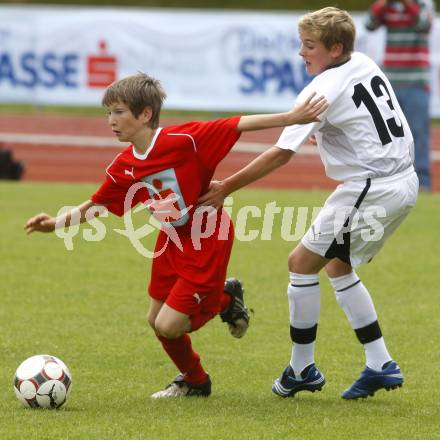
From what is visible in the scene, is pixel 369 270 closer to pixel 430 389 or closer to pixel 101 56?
pixel 430 389

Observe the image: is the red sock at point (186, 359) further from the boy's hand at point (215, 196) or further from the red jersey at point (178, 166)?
the boy's hand at point (215, 196)

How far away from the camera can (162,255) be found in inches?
225

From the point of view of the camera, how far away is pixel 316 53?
5.48 metres

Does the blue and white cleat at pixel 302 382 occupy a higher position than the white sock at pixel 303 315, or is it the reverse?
the white sock at pixel 303 315

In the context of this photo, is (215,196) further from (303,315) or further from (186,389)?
(186,389)

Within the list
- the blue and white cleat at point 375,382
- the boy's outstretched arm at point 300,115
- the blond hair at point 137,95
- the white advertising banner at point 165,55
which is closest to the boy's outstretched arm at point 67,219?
the blond hair at point 137,95

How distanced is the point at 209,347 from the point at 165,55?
12500 millimetres

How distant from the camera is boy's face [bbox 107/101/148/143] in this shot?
5.52m

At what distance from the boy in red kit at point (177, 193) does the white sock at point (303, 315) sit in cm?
37

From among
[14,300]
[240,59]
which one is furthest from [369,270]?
[240,59]

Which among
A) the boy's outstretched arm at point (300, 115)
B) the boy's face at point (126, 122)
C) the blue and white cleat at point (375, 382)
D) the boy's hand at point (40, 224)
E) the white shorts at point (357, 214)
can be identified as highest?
the boy's outstretched arm at point (300, 115)

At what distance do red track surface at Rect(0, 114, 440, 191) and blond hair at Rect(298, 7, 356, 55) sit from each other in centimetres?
1094

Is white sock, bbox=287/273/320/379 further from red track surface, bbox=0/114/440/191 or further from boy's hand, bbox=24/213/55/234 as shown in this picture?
red track surface, bbox=0/114/440/191

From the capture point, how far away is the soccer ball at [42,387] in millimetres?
5332
